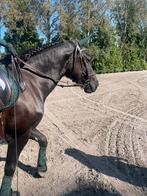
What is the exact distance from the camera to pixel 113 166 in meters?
6.83

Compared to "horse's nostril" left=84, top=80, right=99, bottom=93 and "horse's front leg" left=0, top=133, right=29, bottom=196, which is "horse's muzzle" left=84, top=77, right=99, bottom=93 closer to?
"horse's nostril" left=84, top=80, right=99, bottom=93

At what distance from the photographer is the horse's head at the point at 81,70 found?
581 cm

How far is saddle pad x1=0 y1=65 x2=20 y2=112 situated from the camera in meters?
5.02

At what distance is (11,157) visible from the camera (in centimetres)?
535

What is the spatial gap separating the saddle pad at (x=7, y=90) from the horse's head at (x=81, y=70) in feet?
3.60

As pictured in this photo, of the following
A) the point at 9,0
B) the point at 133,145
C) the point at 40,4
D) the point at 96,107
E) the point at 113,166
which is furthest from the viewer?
the point at 40,4

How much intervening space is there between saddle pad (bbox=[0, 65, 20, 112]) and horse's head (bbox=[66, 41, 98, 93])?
1098 millimetres

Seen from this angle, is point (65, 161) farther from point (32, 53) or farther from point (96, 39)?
point (96, 39)

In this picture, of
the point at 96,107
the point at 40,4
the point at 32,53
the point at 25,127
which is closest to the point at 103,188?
the point at 25,127

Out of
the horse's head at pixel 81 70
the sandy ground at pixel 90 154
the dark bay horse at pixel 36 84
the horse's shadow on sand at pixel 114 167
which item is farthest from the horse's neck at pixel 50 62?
the horse's shadow on sand at pixel 114 167

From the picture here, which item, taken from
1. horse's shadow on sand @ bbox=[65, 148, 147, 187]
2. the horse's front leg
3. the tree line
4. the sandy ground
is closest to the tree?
the tree line

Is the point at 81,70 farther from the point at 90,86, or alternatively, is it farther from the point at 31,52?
the point at 31,52

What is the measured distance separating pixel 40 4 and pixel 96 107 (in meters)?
23.0

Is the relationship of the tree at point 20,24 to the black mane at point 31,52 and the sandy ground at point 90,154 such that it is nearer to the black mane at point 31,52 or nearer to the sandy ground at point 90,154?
the sandy ground at point 90,154
